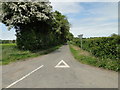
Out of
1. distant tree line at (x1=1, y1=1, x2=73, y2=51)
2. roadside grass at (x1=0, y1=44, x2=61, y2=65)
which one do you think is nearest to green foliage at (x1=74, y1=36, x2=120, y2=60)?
roadside grass at (x1=0, y1=44, x2=61, y2=65)

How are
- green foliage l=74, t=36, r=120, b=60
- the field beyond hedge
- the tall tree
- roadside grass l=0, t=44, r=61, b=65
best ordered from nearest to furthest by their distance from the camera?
1. the field beyond hedge
2. green foliage l=74, t=36, r=120, b=60
3. roadside grass l=0, t=44, r=61, b=65
4. the tall tree

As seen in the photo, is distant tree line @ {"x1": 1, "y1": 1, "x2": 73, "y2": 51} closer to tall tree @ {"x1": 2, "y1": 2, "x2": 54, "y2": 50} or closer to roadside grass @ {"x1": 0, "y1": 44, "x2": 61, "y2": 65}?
tall tree @ {"x1": 2, "y1": 2, "x2": 54, "y2": 50}

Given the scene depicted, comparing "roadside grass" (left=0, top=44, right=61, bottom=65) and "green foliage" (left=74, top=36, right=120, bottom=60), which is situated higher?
"green foliage" (left=74, top=36, right=120, bottom=60)

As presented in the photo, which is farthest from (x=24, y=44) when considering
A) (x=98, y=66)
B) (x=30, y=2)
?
(x=98, y=66)

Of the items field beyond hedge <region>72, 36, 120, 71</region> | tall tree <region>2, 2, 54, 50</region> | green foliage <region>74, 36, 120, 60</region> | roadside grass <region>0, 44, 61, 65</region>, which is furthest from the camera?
tall tree <region>2, 2, 54, 50</region>

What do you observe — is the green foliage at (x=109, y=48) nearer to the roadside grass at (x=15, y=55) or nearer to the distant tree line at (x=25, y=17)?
the roadside grass at (x=15, y=55)

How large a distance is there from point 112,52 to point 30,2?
38.5 ft

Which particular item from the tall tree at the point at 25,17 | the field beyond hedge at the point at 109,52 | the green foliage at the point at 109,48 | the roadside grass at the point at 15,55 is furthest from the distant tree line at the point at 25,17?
the field beyond hedge at the point at 109,52

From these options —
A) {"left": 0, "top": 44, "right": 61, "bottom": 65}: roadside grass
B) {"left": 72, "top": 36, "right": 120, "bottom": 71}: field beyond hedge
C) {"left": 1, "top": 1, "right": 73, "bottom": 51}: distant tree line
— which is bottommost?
{"left": 0, "top": 44, "right": 61, "bottom": 65}: roadside grass

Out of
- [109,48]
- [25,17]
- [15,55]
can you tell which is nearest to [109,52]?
[109,48]

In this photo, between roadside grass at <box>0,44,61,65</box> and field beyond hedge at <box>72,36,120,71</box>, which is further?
roadside grass at <box>0,44,61,65</box>

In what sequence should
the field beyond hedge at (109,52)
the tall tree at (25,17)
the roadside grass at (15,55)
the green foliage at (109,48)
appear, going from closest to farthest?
the field beyond hedge at (109,52), the green foliage at (109,48), the roadside grass at (15,55), the tall tree at (25,17)

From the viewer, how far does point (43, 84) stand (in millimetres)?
5207

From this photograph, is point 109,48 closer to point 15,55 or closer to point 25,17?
point 15,55
